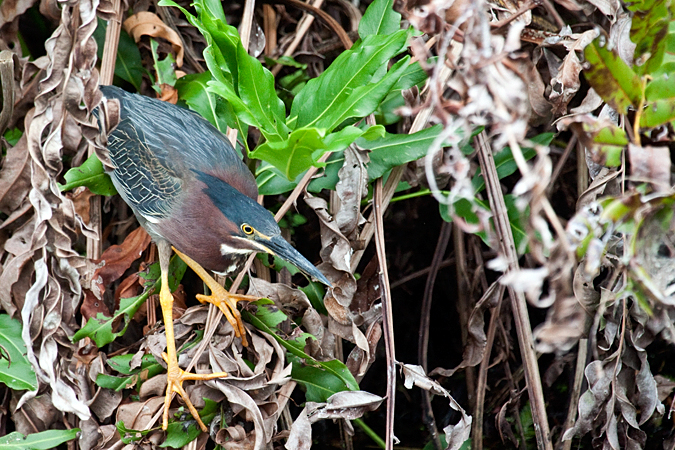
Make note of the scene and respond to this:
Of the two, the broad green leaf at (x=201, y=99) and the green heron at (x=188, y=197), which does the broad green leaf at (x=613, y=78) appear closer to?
the green heron at (x=188, y=197)

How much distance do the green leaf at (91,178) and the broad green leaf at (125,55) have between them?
22.0 inches

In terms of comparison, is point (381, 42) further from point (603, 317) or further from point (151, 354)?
point (151, 354)

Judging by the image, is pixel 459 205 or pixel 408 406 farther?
pixel 408 406

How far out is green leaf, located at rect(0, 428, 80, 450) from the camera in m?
2.08

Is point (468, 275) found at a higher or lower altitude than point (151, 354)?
lower

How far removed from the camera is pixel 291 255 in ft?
6.56

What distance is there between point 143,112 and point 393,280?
58.2 inches

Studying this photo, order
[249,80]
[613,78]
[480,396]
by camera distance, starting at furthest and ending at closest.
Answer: [480,396]
[249,80]
[613,78]

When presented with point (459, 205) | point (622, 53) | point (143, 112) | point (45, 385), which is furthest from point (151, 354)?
point (622, 53)

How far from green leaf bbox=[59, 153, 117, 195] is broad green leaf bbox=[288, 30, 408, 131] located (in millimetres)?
799

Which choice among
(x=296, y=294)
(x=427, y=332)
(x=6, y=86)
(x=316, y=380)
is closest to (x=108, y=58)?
(x=6, y=86)

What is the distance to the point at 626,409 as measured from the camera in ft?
6.28

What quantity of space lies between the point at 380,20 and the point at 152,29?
39.4 inches

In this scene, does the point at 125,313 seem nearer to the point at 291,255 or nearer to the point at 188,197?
the point at 188,197
